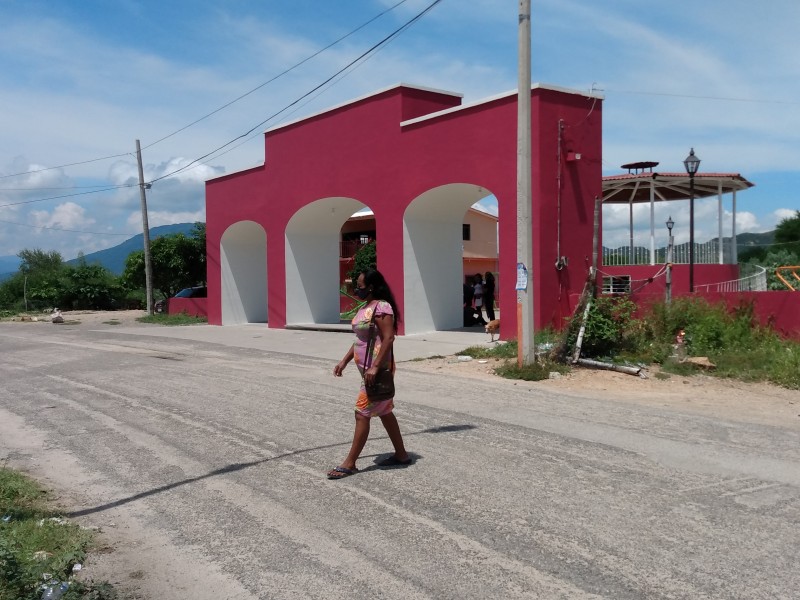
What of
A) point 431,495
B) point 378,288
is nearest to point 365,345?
point 378,288

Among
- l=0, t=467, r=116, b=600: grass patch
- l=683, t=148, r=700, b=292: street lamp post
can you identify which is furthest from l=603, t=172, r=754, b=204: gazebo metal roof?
l=0, t=467, r=116, b=600: grass patch

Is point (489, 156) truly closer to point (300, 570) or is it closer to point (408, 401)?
point (408, 401)

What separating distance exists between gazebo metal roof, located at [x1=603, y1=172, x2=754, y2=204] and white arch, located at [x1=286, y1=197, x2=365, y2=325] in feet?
28.9

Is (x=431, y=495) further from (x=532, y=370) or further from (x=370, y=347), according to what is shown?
(x=532, y=370)

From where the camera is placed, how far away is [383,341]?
5934mm

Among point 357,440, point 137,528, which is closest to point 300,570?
point 137,528

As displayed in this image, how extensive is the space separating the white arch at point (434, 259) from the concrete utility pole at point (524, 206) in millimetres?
6149

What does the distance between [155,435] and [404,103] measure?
516 inches

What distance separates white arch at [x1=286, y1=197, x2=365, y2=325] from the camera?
934 inches

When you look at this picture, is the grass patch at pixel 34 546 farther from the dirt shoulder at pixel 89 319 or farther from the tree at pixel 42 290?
the tree at pixel 42 290

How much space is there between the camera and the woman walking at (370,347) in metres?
5.93

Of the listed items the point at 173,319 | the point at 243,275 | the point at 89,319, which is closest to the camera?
the point at 243,275

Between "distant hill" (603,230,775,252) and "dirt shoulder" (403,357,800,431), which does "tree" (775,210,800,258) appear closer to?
"distant hill" (603,230,775,252)

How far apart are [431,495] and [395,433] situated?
2.85 feet
